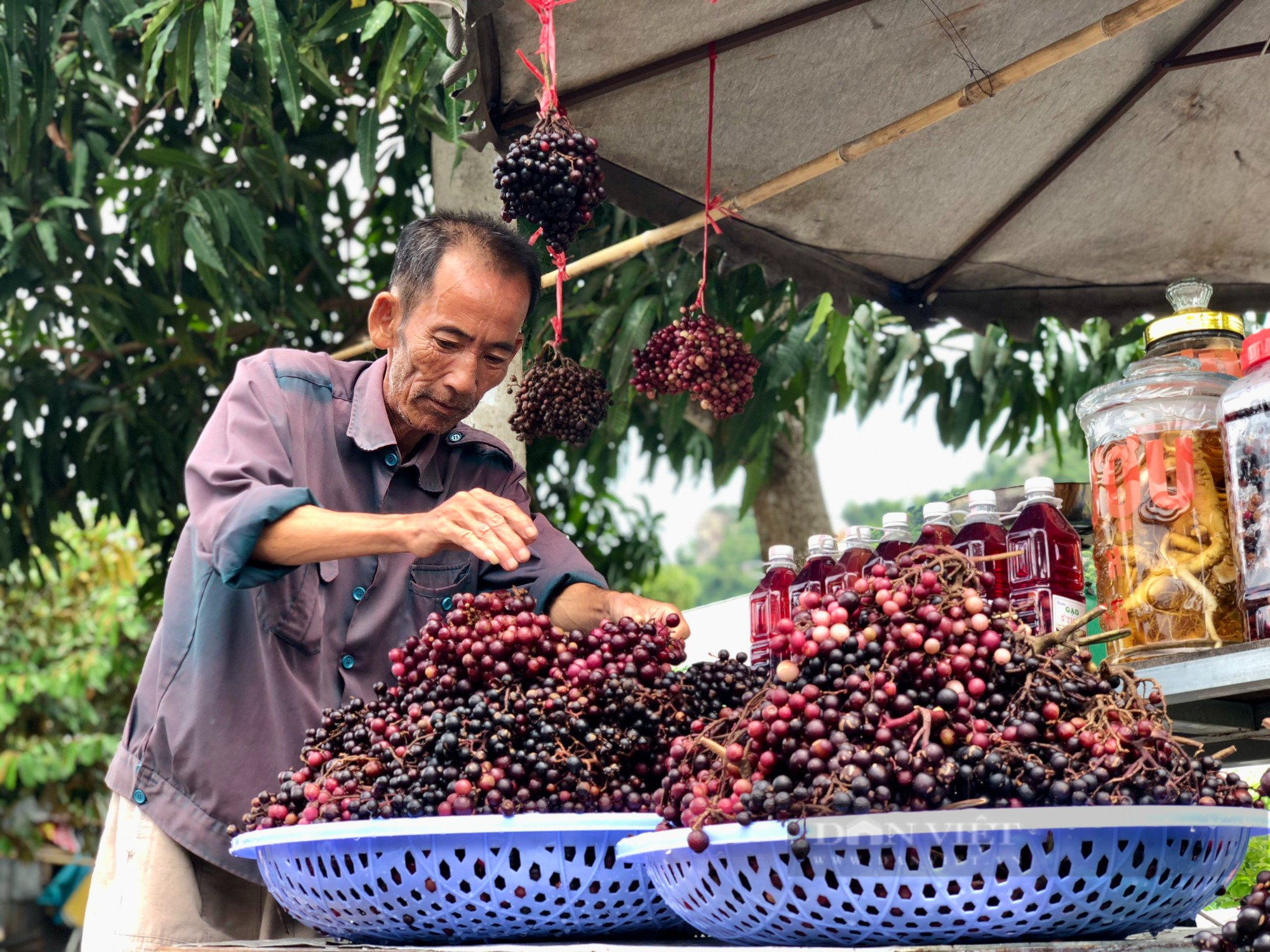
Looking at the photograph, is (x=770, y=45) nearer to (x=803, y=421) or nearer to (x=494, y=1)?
(x=494, y=1)

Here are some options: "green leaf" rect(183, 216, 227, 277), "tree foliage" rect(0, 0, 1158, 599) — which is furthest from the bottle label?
"green leaf" rect(183, 216, 227, 277)

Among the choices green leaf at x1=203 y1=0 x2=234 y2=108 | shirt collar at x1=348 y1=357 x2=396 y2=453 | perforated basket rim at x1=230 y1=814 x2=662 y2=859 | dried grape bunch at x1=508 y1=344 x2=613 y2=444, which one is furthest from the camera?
green leaf at x1=203 y1=0 x2=234 y2=108

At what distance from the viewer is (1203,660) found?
1.45 meters

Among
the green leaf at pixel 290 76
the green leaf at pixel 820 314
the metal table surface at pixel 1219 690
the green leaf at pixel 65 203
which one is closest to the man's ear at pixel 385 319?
the metal table surface at pixel 1219 690

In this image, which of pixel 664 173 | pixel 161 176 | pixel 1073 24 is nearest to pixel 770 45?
pixel 664 173

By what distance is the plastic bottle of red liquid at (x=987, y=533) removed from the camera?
1.76 metres

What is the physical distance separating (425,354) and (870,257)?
56.3 inches

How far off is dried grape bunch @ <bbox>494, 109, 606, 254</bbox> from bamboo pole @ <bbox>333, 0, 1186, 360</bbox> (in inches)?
15.7

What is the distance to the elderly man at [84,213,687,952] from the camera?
188cm

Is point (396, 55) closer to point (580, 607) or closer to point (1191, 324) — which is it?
point (580, 607)

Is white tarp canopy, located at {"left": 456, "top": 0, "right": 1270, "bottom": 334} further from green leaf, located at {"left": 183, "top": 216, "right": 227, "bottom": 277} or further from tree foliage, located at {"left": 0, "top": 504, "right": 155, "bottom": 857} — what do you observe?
tree foliage, located at {"left": 0, "top": 504, "right": 155, "bottom": 857}

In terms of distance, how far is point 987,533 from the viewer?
1773 mm

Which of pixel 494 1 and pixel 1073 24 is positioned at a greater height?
pixel 1073 24

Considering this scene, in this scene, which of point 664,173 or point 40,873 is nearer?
point 664,173
